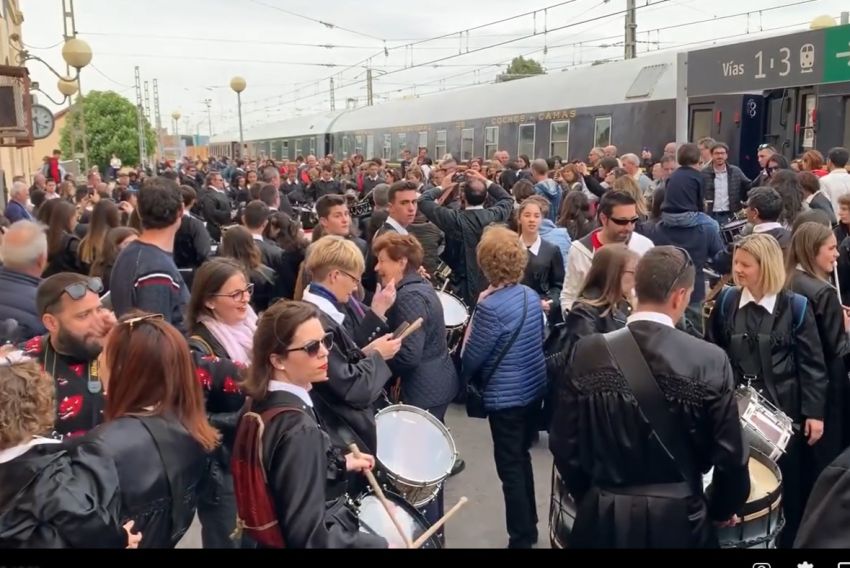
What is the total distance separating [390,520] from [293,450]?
803mm

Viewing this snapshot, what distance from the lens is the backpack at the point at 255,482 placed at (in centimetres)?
242

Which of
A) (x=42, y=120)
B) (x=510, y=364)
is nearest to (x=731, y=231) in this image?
(x=510, y=364)

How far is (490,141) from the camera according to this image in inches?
778

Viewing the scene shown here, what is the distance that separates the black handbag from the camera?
13.8 feet

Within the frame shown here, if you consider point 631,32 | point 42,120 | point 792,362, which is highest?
point 631,32

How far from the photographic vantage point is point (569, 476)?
300 centimetres

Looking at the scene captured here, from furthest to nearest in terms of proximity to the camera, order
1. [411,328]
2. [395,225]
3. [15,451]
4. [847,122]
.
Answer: [847,122], [395,225], [411,328], [15,451]

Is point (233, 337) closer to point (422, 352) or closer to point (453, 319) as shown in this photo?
point (422, 352)

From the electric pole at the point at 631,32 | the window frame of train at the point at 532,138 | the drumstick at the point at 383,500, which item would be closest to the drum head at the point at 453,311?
the drumstick at the point at 383,500

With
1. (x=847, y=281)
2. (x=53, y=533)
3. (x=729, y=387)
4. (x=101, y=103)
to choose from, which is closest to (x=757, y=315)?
(x=729, y=387)

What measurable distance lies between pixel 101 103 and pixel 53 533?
50278 mm

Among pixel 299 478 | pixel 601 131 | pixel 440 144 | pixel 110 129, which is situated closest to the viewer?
pixel 299 478

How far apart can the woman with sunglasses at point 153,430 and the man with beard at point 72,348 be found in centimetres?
53

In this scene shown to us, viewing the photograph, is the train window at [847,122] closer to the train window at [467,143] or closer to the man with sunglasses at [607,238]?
the man with sunglasses at [607,238]
